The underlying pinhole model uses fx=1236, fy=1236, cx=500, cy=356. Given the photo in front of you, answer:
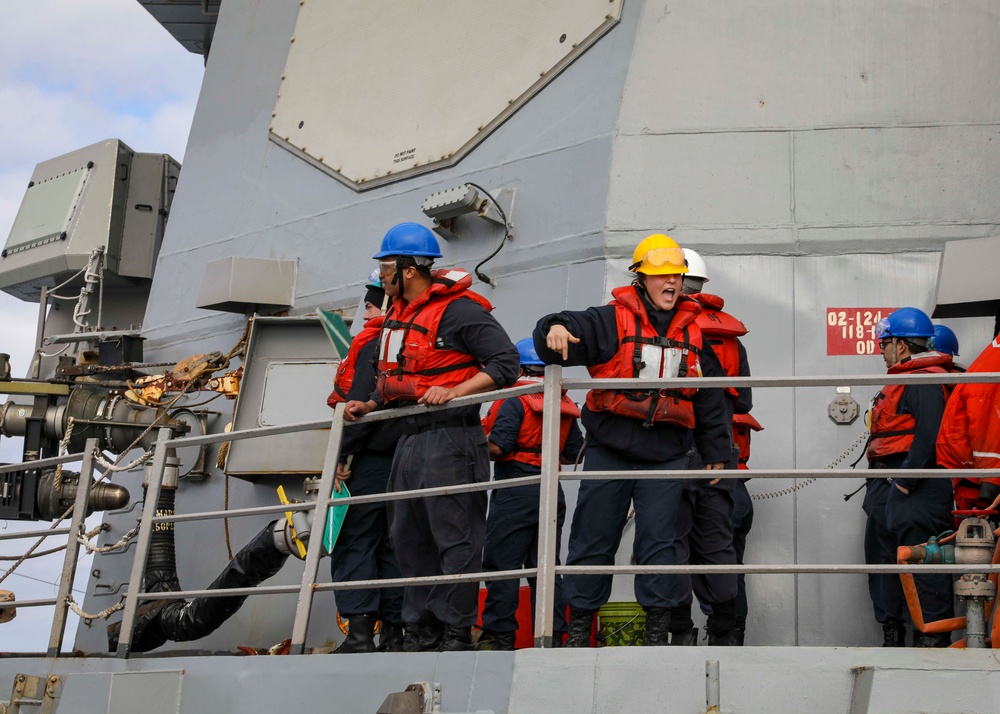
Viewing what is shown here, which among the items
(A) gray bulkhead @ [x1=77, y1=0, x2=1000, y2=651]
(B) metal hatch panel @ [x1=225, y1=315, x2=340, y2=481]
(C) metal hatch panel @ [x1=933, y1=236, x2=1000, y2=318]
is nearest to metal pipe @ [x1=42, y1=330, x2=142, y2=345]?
(B) metal hatch panel @ [x1=225, y1=315, x2=340, y2=481]

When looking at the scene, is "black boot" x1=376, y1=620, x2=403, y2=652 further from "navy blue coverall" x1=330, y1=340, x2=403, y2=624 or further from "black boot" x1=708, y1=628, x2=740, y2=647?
"black boot" x1=708, y1=628, x2=740, y2=647

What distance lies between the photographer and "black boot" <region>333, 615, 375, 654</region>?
4.60 meters

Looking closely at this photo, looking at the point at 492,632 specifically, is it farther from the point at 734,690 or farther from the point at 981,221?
the point at 981,221

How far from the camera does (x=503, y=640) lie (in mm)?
4738

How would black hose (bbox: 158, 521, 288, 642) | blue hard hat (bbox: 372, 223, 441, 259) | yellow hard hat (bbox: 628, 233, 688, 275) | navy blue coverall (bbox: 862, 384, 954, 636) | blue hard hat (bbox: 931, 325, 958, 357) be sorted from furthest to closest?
Result: 1. black hose (bbox: 158, 521, 288, 642)
2. blue hard hat (bbox: 931, 325, 958, 357)
3. blue hard hat (bbox: 372, 223, 441, 259)
4. navy blue coverall (bbox: 862, 384, 954, 636)
5. yellow hard hat (bbox: 628, 233, 688, 275)

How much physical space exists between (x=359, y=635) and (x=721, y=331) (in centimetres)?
190

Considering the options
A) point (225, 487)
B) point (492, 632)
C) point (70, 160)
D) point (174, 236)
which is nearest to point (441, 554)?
point (492, 632)

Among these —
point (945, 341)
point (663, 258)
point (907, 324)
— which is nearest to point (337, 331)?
point (663, 258)

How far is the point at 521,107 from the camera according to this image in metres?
6.51

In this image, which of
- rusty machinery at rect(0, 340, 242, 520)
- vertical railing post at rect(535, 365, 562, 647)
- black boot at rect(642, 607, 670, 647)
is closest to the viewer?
vertical railing post at rect(535, 365, 562, 647)

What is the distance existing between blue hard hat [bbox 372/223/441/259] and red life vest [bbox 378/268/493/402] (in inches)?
6.8

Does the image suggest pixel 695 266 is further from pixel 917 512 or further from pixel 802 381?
pixel 802 381

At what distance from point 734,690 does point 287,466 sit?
141 inches

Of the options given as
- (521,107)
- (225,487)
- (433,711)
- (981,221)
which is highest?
(521,107)
